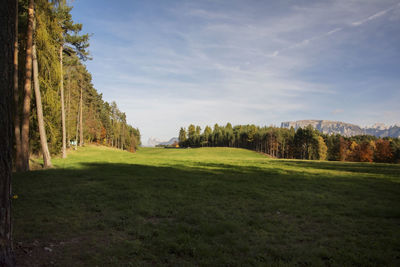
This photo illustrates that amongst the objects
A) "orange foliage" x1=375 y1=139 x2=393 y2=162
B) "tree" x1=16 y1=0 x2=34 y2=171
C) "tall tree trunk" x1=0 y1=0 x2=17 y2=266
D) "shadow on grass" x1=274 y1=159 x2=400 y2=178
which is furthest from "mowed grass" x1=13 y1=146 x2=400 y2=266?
"orange foliage" x1=375 y1=139 x2=393 y2=162

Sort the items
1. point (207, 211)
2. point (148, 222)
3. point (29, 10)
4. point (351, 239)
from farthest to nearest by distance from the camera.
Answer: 1. point (29, 10)
2. point (207, 211)
3. point (148, 222)
4. point (351, 239)

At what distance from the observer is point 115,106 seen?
309 feet

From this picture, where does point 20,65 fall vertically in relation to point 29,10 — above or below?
below

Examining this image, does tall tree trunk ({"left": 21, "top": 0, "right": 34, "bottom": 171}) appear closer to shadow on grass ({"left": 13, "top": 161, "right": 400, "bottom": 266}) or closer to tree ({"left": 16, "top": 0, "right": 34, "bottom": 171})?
tree ({"left": 16, "top": 0, "right": 34, "bottom": 171})

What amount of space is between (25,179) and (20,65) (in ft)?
29.3

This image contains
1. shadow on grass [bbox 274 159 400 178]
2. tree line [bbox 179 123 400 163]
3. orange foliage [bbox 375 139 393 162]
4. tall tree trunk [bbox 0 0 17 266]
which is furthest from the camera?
tree line [bbox 179 123 400 163]

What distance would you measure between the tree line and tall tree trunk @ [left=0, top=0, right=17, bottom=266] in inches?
3998

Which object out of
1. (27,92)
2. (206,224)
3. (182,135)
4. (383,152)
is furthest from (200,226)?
(182,135)

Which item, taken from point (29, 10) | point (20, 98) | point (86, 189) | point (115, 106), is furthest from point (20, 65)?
point (115, 106)

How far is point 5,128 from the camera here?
4145mm

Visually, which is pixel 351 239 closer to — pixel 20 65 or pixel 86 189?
pixel 86 189

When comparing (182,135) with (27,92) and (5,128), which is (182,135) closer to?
(27,92)

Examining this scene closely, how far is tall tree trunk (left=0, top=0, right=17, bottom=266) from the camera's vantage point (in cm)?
401

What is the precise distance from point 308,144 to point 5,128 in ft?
342
